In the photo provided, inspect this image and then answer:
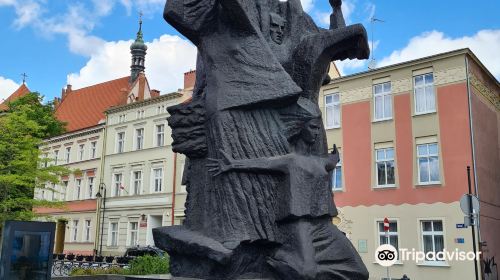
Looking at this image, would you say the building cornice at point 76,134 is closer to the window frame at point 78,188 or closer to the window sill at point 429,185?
the window frame at point 78,188

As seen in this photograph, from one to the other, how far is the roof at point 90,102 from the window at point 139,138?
939 cm

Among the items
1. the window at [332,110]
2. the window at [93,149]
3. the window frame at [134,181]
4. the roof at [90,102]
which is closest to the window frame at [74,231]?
the window at [93,149]

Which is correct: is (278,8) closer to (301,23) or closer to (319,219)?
(301,23)

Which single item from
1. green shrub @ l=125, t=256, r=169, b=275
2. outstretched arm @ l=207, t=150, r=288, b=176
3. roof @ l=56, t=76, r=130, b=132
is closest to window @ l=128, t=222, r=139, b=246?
roof @ l=56, t=76, r=130, b=132

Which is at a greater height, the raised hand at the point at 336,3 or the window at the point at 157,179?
the window at the point at 157,179

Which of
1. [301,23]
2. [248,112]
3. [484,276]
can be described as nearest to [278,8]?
[301,23]

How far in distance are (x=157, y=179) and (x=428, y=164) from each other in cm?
1708

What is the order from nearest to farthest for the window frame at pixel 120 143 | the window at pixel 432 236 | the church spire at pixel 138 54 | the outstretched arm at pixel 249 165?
the outstretched arm at pixel 249 165 → the window at pixel 432 236 → the window frame at pixel 120 143 → the church spire at pixel 138 54

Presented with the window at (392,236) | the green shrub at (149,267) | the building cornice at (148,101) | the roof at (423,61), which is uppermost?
the building cornice at (148,101)

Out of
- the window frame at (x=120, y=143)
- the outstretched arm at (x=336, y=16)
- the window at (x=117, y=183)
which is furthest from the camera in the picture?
the window frame at (x=120, y=143)

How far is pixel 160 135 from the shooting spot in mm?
33250

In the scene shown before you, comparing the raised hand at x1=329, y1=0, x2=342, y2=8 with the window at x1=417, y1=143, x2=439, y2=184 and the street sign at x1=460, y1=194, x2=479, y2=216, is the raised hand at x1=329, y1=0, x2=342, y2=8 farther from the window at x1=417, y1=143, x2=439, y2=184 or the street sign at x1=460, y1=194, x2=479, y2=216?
the window at x1=417, y1=143, x2=439, y2=184

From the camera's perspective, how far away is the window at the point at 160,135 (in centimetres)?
3303

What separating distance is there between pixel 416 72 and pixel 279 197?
19796 mm
